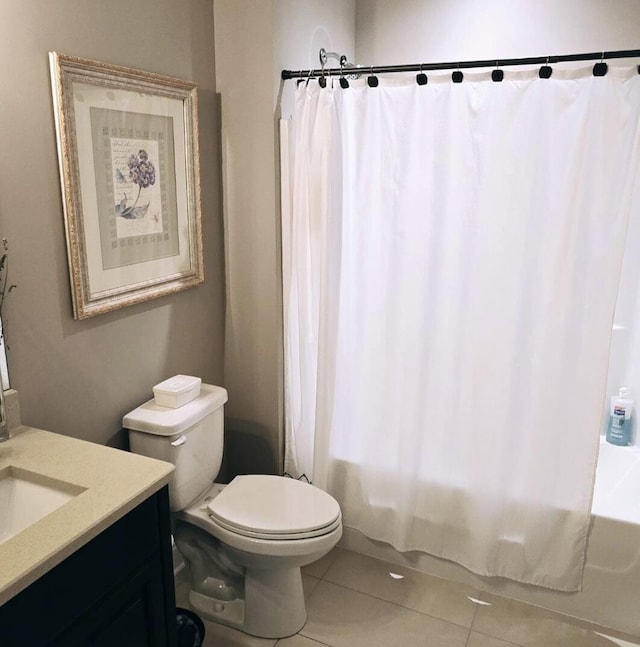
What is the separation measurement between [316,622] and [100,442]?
102 centimetres

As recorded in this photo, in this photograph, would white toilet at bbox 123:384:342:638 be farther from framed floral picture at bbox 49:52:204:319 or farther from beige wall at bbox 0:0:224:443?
framed floral picture at bbox 49:52:204:319

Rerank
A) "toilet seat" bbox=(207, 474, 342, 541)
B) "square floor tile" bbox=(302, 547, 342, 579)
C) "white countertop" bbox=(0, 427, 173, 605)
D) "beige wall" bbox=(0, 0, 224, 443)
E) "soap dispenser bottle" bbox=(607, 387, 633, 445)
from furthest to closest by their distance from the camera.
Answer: "soap dispenser bottle" bbox=(607, 387, 633, 445)
"square floor tile" bbox=(302, 547, 342, 579)
"toilet seat" bbox=(207, 474, 342, 541)
"beige wall" bbox=(0, 0, 224, 443)
"white countertop" bbox=(0, 427, 173, 605)

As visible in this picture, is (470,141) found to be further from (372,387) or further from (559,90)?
(372,387)

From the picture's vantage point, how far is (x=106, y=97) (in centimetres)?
183

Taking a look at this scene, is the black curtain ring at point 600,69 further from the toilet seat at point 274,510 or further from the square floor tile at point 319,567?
the square floor tile at point 319,567

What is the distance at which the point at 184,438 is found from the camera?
2002mm

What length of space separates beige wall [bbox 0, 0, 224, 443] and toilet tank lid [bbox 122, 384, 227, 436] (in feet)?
0.25

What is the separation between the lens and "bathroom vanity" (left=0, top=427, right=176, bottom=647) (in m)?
1.19

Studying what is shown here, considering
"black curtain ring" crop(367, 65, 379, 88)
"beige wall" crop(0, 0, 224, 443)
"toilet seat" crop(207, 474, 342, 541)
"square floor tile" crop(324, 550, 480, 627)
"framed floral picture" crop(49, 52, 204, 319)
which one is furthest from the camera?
"square floor tile" crop(324, 550, 480, 627)

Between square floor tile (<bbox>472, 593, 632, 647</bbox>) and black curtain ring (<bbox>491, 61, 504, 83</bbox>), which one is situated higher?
black curtain ring (<bbox>491, 61, 504, 83</bbox>)

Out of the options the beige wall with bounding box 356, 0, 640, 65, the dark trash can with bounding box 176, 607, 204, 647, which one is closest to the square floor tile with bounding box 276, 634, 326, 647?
the dark trash can with bounding box 176, 607, 204, 647

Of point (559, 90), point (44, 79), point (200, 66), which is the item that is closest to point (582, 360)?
point (559, 90)

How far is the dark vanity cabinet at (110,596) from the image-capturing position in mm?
1198

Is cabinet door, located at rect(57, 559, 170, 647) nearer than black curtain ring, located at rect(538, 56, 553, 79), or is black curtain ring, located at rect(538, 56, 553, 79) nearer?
cabinet door, located at rect(57, 559, 170, 647)
